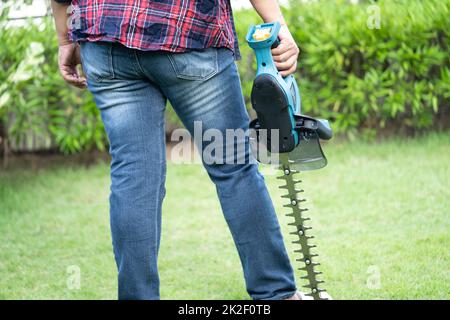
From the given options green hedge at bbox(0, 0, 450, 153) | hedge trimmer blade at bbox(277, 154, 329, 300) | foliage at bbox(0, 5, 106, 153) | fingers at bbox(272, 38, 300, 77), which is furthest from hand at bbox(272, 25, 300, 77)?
foliage at bbox(0, 5, 106, 153)

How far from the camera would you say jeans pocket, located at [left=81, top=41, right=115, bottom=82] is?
1.94m

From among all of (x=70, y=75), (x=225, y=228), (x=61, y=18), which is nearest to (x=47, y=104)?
(x=225, y=228)

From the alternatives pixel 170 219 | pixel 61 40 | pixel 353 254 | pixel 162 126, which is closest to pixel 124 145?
pixel 162 126

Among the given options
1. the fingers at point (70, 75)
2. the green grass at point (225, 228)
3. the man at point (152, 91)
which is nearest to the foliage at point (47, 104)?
the green grass at point (225, 228)

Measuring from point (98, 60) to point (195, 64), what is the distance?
0.26m

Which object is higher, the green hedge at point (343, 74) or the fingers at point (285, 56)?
the fingers at point (285, 56)

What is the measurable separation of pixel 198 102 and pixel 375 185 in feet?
7.73

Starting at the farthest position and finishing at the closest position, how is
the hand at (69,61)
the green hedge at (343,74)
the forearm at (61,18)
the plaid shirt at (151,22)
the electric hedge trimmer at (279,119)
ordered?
1. the green hedge at (343,74)
2. the hand at (69,61)
3. the forearm at (61,18)
4. the electric hedge trimmer at (279,119)
5. the plaid shirt at (151,22)

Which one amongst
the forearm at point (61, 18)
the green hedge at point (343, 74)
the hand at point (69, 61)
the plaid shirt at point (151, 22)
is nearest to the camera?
the plaid shirt at point (151, 22)

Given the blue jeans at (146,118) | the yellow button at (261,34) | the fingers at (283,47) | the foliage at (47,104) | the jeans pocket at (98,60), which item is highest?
the yellow button at (261,34)

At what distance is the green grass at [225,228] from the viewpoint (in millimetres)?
2881

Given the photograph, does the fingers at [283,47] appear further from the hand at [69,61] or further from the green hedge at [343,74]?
the green hedge at [343,74]

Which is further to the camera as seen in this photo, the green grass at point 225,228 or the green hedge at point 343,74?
the green hedge at point 343,74

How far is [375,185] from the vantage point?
4156 millimetres
